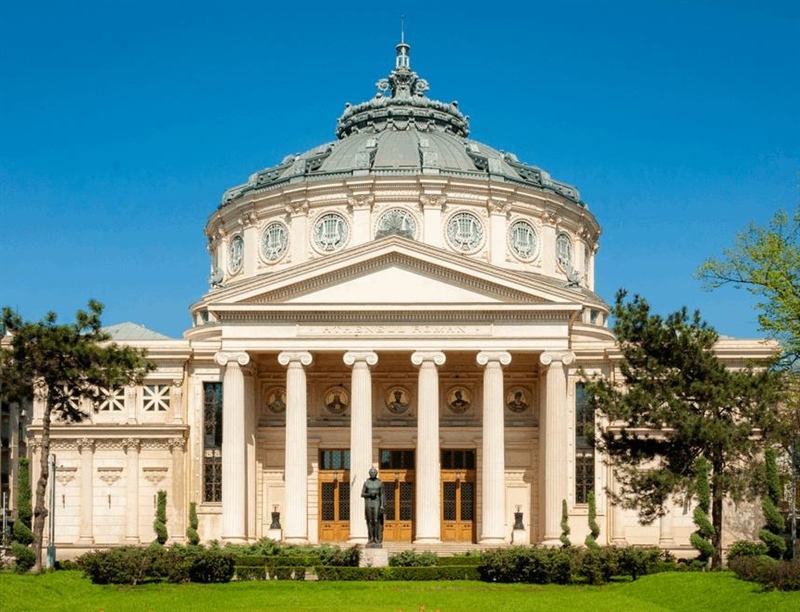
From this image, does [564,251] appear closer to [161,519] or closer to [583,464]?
[583,464]

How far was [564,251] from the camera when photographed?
8800cm

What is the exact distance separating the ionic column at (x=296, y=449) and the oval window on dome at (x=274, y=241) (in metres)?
15.6

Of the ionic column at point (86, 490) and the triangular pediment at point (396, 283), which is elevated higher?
the triangular pediment at point (396, 283)

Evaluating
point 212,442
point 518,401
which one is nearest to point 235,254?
point 212,442

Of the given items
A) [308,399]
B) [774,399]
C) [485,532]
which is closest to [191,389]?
[308,399]

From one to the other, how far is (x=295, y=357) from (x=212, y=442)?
10503 millimetres

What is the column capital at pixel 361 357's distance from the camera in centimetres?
7044

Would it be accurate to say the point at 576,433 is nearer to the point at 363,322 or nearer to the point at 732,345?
the point at 732,345

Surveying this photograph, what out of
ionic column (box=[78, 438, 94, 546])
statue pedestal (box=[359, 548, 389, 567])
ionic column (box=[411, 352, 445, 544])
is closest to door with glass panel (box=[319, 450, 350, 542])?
ionic column (box=[411, 352, 445, 544])

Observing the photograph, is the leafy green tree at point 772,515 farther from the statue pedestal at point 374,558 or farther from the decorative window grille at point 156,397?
the decorative window grille at point 156,397

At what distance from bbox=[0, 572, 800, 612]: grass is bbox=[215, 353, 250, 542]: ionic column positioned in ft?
59.9

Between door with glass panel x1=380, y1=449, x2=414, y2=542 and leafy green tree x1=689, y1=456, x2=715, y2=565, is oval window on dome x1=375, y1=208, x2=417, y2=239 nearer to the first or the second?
door with glass panel x1=380, y1=449, x2=414, y2=542

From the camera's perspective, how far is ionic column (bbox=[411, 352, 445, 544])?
69.1m

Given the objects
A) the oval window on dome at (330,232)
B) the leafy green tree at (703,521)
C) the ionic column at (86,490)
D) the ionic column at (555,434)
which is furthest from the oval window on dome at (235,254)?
the leafy green tree at (703,521)
